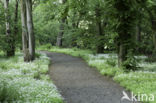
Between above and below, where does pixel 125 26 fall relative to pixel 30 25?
below

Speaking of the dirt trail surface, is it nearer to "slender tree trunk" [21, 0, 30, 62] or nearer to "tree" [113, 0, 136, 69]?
"tree" [113, 0, 136, 69]

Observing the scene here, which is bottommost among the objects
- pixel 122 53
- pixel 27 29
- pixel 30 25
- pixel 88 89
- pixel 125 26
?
pixel 88 89

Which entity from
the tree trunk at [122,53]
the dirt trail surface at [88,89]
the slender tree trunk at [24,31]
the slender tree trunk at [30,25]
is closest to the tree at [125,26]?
the tree trunk at [122,53]

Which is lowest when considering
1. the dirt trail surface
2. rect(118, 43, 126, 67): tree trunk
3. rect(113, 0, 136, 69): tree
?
the dirt trail surface

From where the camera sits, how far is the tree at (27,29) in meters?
15.4

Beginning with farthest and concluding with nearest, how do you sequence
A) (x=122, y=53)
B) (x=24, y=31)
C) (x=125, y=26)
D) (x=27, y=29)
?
(x=27, y=29)
(x=24, y=31)
(x=122, y=53)
(x=125, y=26)

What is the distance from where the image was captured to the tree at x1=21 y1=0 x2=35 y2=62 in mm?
15438

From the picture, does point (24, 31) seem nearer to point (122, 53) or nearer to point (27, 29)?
point (27, 29)

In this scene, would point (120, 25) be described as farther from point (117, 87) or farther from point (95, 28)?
point (95, 28)

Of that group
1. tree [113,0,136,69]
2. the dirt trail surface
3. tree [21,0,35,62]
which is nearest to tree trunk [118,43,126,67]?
tree [113,0,136,69]

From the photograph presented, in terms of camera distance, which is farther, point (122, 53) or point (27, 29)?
point (27, 29)

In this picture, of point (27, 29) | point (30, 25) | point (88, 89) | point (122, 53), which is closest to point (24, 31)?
point (27, 29)

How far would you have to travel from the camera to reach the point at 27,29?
16.1m

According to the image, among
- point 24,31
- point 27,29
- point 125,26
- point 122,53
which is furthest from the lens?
point 27,29
